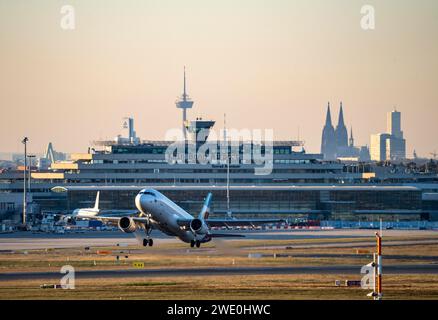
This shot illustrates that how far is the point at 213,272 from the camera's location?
98.0 metres

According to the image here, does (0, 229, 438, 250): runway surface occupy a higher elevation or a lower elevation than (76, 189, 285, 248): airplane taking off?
lower

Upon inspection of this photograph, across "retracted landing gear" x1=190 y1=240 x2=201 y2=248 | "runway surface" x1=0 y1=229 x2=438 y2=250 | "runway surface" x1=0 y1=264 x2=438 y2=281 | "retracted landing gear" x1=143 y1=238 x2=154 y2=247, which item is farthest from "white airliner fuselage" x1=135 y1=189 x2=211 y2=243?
"runway surface" x1=0 y1=264 x2=438 y2=281

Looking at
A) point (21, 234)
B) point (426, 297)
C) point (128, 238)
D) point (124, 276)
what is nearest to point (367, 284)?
point (426, 297)

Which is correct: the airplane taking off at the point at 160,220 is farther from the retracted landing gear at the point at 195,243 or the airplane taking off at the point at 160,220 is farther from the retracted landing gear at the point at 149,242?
the retracted landing gear at the point at 195,243

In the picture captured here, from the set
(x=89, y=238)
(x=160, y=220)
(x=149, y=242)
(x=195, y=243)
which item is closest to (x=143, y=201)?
(x=160, y=220)

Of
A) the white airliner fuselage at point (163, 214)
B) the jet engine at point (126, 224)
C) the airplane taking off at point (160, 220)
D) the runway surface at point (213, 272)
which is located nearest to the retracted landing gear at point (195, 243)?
the airplane taking off at point (160, 220)

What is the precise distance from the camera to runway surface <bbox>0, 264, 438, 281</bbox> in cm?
9506

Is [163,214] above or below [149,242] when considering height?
above

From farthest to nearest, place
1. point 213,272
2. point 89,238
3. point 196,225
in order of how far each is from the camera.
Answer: point 89,238, point 196,225, point 213,272

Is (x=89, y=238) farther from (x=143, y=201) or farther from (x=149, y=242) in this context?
(x=143, y=201)

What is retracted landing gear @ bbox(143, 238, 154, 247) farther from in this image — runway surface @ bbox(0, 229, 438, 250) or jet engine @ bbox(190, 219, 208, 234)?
runway surface @ bbox(0, 229, 438, 250)

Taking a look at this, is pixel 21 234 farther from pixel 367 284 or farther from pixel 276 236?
pixel 367 284

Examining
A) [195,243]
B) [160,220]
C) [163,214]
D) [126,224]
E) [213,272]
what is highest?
[163,214]

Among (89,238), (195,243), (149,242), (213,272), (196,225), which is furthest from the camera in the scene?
(89,238)
